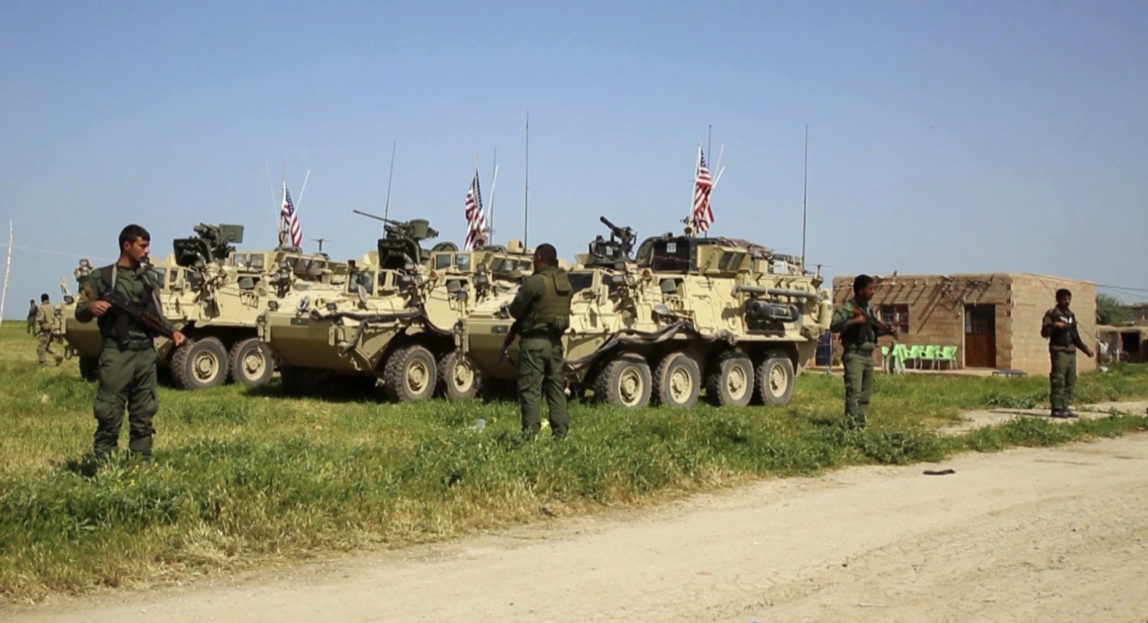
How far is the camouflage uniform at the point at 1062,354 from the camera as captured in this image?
14156mm

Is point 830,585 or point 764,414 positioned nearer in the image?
point 830,585

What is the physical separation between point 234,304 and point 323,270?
1.93m

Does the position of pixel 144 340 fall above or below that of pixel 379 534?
above

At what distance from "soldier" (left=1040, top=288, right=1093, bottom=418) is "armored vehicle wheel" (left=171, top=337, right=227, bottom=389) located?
1178 cm

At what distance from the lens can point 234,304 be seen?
18891mm

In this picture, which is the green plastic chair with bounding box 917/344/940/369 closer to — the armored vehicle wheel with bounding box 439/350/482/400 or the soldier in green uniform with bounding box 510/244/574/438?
the armored vehicle wheel with bounding box 439/350/482/400

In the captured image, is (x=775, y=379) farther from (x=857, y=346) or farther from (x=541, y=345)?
(x=541, y=345)

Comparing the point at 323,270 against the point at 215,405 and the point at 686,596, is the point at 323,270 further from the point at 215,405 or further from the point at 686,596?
the point at 686,596

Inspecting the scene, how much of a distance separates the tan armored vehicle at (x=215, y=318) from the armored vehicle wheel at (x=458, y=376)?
302 cm

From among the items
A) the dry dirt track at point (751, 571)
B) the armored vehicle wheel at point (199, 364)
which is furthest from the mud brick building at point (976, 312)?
the dry dirt track at point (751, 571)

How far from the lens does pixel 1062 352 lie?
14.3 m

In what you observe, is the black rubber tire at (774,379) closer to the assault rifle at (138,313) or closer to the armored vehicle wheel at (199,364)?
the armored vehicle wheel at (199,364)

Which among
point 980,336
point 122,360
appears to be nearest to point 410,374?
point 122,360

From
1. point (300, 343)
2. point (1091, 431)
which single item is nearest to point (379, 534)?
point (1091, 431)
